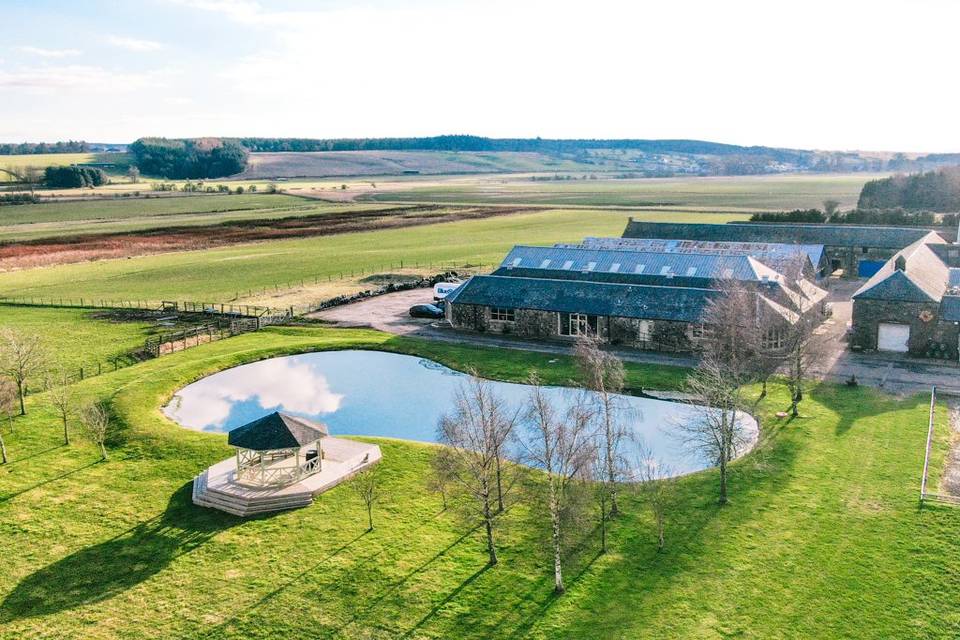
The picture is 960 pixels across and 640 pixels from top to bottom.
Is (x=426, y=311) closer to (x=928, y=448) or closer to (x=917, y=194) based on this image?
(x=928, y=448)

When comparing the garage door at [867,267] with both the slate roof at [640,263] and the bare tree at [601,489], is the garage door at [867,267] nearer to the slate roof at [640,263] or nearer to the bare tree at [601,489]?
the slate roof at [640,263]

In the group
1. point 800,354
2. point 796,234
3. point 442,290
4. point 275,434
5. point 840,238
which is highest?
point 796,234

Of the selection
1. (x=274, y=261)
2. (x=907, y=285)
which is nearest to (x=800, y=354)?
(x=907, y=285)

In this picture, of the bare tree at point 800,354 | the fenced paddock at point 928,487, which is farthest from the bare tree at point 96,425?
the fenced paddock at point 928,487

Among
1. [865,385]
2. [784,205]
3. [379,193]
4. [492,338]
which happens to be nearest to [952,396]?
[865,385]

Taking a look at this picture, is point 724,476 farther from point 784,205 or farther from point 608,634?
point 784,205

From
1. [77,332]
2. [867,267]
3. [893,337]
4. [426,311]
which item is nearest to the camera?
[893,337]

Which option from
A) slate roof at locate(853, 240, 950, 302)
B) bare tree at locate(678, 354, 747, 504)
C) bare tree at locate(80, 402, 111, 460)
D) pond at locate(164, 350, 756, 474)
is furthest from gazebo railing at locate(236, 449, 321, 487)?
slate roof at locate(853, 240, 950, 302)
